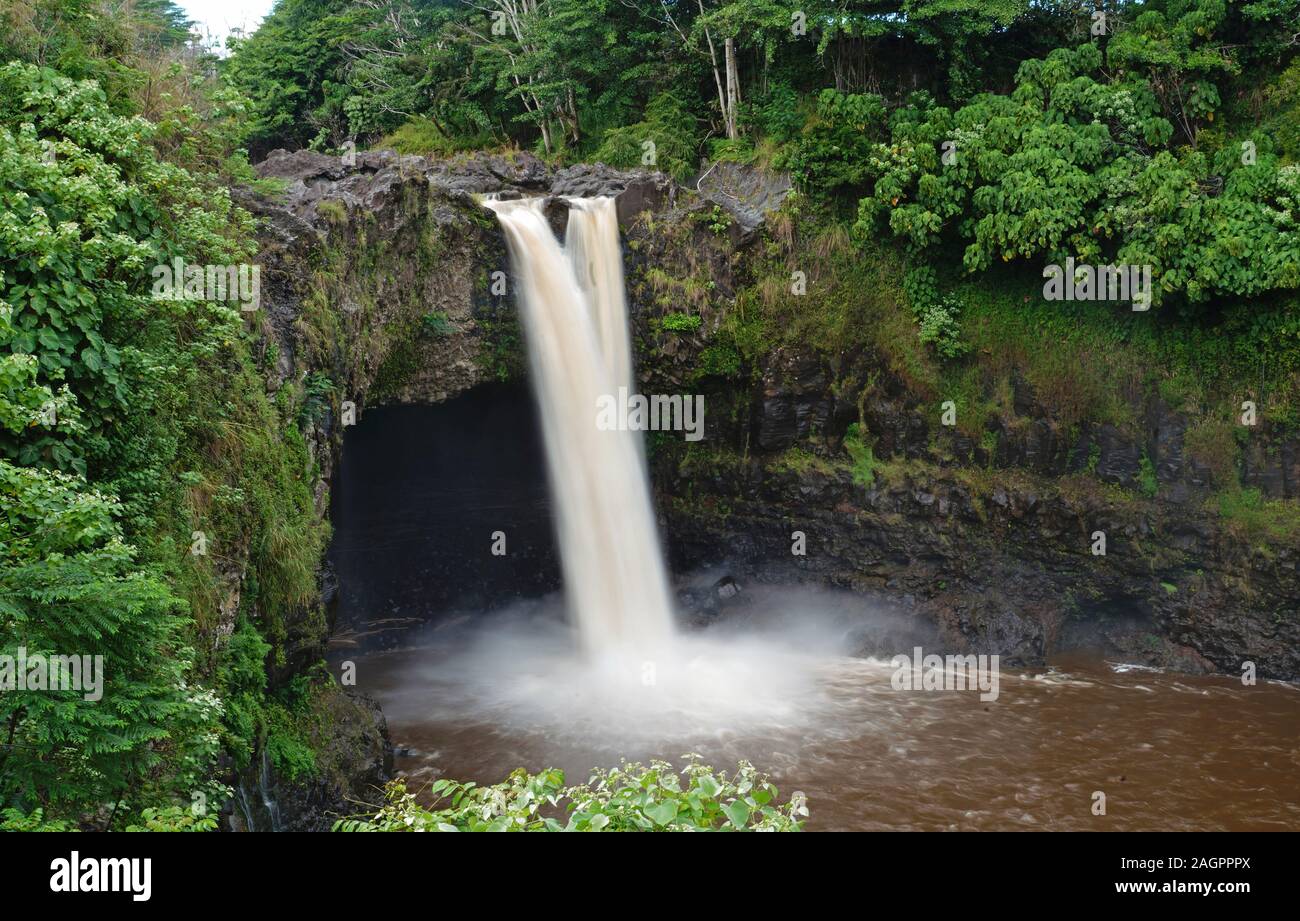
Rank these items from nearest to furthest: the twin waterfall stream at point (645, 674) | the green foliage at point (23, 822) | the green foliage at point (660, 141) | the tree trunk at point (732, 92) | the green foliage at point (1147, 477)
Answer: the green foliage at point (23, 822), the twin waterfall stream at point (645, 674), the green foliage at point (1147, 477), the tree trunk at point (732, 92), the green foliage at point (660, 141)

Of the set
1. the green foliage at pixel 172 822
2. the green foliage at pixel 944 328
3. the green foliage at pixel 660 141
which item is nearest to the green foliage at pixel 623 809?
the green foliage at pixel 172 822

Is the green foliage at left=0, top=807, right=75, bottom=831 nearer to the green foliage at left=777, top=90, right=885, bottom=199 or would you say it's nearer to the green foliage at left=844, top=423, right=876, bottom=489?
the green foliage at left=844, top=423, right=876, bottom=489

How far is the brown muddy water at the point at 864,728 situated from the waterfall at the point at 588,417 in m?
0.89

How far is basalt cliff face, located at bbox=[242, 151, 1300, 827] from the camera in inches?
521

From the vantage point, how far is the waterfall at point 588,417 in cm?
1493

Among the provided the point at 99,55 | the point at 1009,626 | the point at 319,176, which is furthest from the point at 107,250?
the point at 1009,626

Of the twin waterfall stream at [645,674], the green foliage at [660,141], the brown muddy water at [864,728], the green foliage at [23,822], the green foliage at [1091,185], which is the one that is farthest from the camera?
the green foliage at [660,141]

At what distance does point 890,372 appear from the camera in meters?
15.6

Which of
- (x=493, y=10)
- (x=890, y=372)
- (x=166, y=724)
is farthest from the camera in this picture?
(x=493, y=10)

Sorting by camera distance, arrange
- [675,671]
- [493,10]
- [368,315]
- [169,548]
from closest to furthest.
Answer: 1. [169,548]
2. [368,315]
3. [675,671]
4. [493,10]

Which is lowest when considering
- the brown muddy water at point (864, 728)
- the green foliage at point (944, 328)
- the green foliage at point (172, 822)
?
the brown muddy water at point (864, 728)

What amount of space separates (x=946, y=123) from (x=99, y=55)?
11.6 meters

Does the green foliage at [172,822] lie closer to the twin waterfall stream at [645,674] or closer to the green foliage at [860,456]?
the twin waterfall stream at [645,674]
